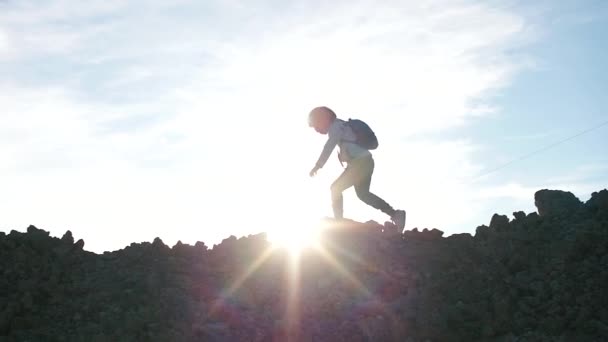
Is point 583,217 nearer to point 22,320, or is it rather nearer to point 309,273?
point 309,273

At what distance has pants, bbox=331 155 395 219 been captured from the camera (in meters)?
13.1

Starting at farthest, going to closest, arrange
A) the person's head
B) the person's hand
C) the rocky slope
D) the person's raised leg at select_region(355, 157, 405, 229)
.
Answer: the person's raised leg at select_region(355, 157, 405, 229) → the person's head → the person's hand → the rocky slope

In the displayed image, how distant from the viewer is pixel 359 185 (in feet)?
43.8

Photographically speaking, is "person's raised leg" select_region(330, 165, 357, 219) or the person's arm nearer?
the person's arm

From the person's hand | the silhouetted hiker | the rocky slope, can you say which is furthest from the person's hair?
the rocky slope

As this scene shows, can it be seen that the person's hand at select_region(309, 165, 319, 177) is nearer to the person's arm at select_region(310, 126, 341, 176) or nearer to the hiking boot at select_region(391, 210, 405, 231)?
the person's arm at select_region(310, 126, 341, 176)

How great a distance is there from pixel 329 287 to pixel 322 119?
2.95 metres

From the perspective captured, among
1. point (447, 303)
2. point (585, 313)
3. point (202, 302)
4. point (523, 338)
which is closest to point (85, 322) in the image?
point (202, 302)

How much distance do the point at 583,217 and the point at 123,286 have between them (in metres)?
6.80

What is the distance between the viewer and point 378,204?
13.5 m

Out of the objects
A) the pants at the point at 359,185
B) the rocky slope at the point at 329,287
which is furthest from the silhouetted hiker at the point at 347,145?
the rocky slope at the point at 329,287

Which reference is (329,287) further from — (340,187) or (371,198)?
(371,198)

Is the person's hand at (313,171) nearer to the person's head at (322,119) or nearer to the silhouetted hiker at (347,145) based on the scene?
the silhouetted hiker at (347,145)

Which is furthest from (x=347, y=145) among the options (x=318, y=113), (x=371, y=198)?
(x=371, y=198)
